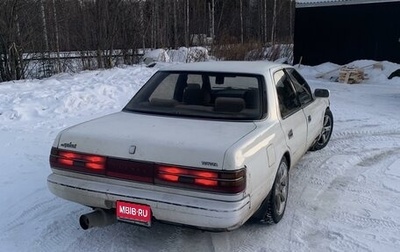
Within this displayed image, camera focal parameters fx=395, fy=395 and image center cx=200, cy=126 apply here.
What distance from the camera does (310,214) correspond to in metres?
3.89

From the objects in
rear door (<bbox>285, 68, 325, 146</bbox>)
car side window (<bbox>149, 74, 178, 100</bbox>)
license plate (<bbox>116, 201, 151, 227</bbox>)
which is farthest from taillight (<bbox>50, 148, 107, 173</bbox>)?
rear door (<bbox>285, 68, 325, 146</bbox>)

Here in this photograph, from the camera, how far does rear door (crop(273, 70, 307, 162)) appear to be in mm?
3820

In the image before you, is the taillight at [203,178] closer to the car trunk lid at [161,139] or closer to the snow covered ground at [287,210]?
the car trunk lid at [161,139]

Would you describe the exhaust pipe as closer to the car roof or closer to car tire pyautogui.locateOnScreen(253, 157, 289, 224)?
car tire pyautogui.locateOnScreen(253, 157, 289, 224)

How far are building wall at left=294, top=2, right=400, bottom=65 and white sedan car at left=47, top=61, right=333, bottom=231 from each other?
524 inches

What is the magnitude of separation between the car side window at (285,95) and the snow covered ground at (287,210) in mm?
979

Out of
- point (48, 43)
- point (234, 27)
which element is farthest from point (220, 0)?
point (48, 43)

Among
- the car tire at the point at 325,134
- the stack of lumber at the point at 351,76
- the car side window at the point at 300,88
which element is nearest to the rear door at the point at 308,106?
the car side window at the point at 300,88

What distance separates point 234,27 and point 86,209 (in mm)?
28040

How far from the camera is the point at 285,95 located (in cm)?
413

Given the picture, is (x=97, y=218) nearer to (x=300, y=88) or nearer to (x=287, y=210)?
(x=287, y=210)

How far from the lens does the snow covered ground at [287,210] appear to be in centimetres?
332

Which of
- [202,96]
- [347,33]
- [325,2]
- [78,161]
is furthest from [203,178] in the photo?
[325,2]

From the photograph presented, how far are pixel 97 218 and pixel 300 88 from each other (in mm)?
2928
